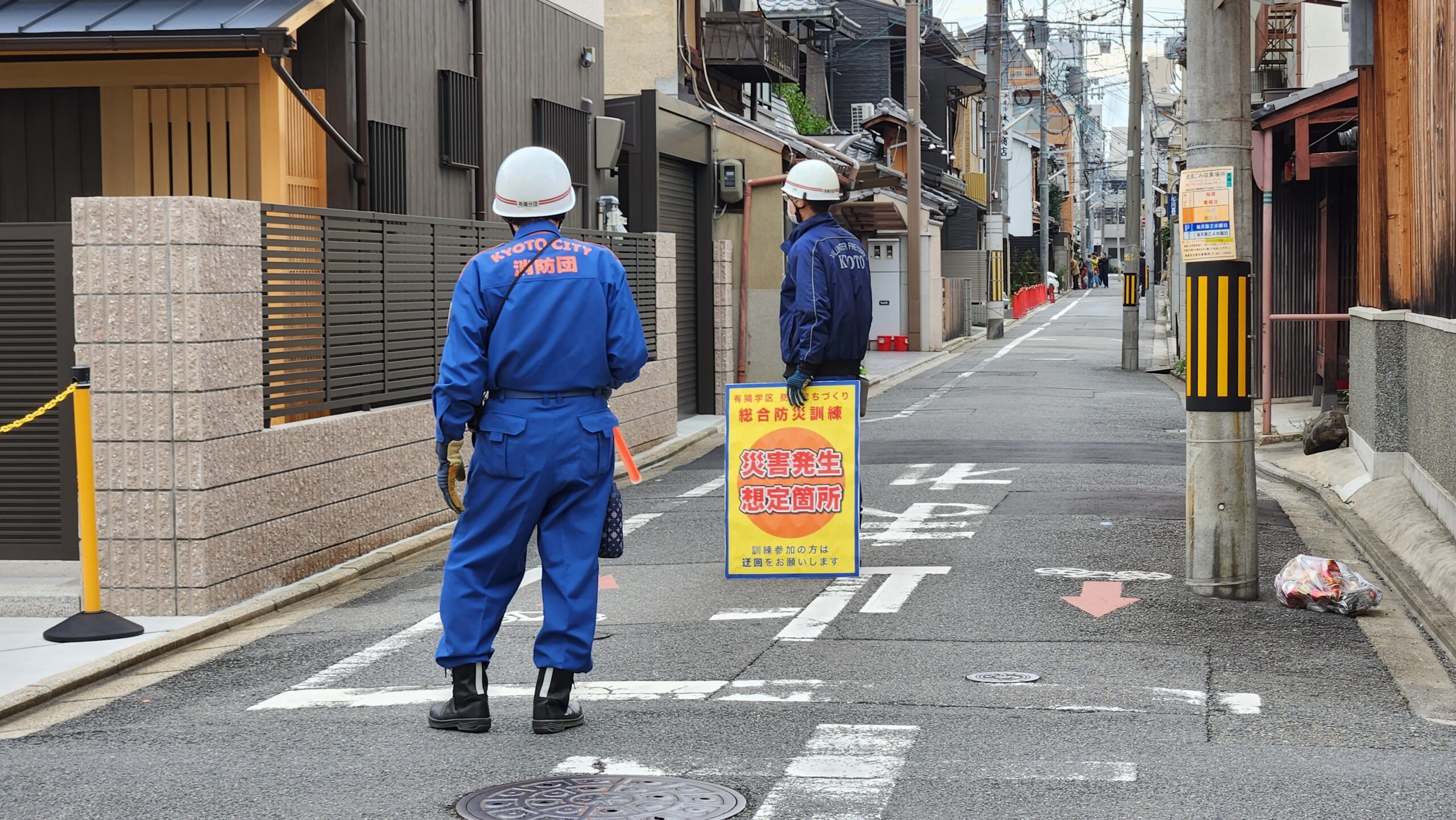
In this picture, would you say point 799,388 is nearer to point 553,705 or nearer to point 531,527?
point 531,527

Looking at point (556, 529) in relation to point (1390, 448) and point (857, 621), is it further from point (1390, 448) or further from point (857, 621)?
point (1390, 448)

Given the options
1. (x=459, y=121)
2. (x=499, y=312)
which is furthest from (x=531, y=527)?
(x=459, y=121)

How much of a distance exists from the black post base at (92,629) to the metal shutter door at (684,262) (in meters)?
11.5

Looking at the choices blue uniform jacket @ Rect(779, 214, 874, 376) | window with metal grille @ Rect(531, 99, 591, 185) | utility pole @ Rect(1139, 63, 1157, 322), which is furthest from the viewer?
utility pole @ Rect(1139, 63, 1157, 322)

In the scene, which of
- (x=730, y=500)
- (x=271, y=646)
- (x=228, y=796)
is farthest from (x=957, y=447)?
(x=228, y=796)

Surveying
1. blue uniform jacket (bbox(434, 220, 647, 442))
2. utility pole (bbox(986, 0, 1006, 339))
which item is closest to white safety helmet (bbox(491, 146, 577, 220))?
blue uniform jacket (bbox(434, 220, 647, 442))

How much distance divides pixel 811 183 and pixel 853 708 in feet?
12.8

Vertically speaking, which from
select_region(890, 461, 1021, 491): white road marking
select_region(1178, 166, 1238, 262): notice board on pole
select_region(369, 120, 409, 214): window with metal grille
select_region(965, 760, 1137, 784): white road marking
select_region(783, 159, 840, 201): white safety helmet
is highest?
select_region(369, 120, 409, 214): window with metal grille

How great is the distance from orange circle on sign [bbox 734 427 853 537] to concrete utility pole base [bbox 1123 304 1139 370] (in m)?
21.4

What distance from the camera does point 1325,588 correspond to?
7656 mm

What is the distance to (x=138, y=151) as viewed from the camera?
11875 millimetres

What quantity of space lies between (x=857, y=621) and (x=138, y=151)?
6996mm

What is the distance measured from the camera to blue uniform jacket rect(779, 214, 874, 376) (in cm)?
889

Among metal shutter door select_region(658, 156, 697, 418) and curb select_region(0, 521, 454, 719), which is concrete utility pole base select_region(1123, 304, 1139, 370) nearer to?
metal shutter door select_region(658, 156, 697, 418)
